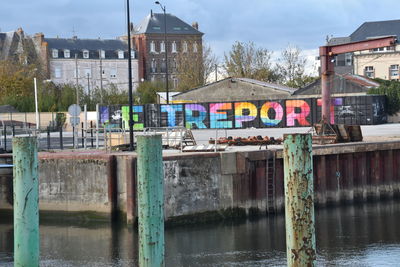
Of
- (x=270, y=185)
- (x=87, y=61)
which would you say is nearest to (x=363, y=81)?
(x=270, y=185)

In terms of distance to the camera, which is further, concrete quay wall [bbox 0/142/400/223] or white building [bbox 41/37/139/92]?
white building [bbox 41/37/139/92]

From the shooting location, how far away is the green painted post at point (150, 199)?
47.5ft

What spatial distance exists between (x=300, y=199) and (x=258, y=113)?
48376 mm

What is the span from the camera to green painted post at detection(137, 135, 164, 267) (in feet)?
47.5

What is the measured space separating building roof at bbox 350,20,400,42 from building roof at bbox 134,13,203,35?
139ft

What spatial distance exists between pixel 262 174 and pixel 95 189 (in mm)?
6458

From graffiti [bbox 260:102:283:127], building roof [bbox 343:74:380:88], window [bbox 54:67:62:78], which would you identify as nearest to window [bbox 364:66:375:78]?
building roof [bbox 343:74:380:88]

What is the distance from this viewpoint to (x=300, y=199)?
13734 millimetres

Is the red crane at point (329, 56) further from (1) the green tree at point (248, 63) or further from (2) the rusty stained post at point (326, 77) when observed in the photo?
(1) the green tree at point (248, 63)

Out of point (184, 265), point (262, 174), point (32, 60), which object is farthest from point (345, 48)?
point (32, 60)

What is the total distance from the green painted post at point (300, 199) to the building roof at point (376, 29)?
8657cm

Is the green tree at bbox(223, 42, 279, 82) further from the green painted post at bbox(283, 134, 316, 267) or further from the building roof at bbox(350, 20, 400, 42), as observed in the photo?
the green painted post at bbox(283, 134, 316, 267)

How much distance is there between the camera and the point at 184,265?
25344 mm

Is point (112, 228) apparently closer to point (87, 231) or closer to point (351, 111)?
point (87, 231)
